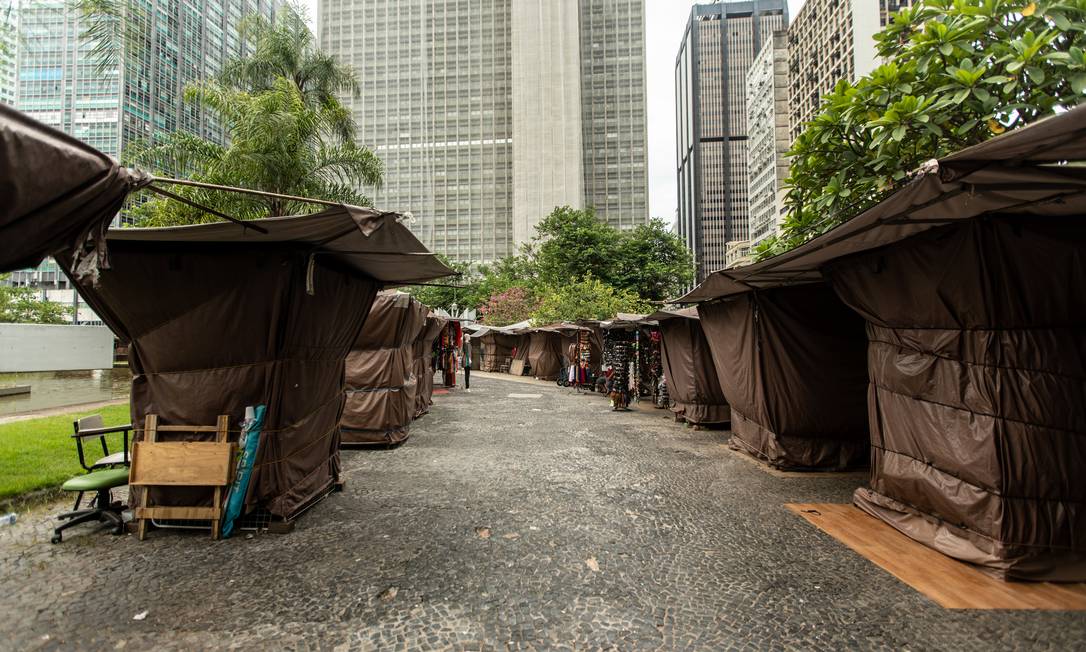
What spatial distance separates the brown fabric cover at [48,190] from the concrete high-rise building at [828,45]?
44.3m

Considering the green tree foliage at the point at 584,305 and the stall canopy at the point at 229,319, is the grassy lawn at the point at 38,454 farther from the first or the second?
the green tree foliage at the point at 584,305

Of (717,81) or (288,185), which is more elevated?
(717,81)

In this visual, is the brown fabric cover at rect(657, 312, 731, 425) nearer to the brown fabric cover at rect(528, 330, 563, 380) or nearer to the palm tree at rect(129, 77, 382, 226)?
the palm tree at rect(129, 77, 382, 226)

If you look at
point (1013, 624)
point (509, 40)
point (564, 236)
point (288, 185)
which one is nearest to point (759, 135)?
point (509, 40)

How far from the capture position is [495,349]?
31.2 metres

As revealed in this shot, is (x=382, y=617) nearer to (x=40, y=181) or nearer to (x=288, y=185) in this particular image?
(x=40, y=181)

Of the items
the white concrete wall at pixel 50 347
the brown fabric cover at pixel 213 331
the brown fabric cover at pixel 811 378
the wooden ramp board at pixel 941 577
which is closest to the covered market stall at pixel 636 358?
the brown fabric cover at pixel 811 378

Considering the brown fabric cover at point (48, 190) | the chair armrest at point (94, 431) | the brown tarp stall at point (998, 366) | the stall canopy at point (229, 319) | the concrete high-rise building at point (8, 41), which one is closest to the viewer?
the brown fabric cover at point (48, 190)

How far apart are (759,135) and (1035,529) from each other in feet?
294

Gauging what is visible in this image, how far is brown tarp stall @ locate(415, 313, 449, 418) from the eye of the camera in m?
11.2

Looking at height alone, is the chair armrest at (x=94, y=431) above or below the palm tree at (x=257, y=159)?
below

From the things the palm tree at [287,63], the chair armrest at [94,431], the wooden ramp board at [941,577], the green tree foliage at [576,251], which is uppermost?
the palm tree at [287,63]

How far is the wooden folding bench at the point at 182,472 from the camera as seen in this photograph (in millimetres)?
4180

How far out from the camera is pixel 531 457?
7309 mm
